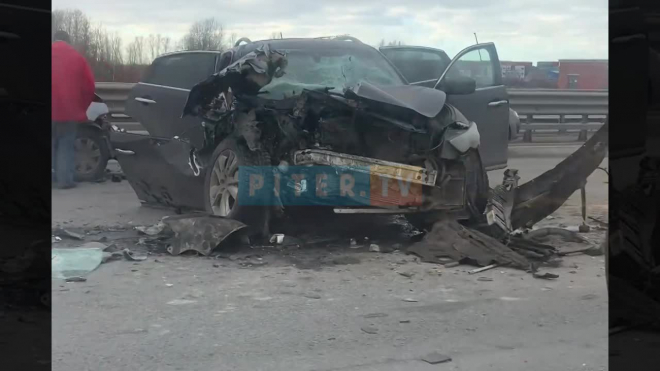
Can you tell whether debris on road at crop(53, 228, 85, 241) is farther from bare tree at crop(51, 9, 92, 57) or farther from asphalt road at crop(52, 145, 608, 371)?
bare tree at crop(51, 9, 92, 57)

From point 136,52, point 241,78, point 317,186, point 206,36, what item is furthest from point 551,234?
point 136,52

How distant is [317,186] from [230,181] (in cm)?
32

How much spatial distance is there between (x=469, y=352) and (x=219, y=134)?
121cm

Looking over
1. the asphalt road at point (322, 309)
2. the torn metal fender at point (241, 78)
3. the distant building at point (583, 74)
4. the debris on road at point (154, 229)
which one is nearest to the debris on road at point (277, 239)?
the asphalt road at point (322, 309)

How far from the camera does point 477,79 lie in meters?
2.55

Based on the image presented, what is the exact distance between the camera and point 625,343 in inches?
110

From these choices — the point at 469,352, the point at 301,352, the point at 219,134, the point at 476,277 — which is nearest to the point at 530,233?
the point at 476,277

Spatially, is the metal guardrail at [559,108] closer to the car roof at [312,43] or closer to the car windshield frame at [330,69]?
the car windshield frame at [330,69]

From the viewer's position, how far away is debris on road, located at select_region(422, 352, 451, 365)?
8.47 feet

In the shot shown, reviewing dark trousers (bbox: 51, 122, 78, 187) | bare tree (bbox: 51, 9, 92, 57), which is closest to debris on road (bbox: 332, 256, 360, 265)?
dark trousers (bbox: 51, 122, 78, 187)

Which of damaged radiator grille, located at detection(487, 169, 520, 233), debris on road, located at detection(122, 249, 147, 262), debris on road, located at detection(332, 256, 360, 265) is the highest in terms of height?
damaged radiator grille, located at detection(487, 169, 520, 233)
